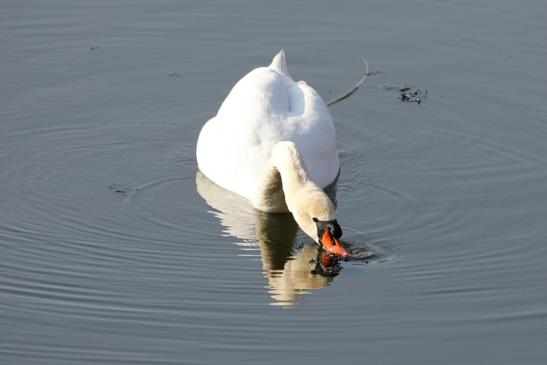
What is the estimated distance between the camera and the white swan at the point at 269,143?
14461 millimetres

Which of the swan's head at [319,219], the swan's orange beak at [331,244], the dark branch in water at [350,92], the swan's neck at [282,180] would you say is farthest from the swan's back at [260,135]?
the swan's orange beak at [331,244]

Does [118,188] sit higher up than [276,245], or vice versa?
[118,188]

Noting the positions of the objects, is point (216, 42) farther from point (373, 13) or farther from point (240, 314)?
point (240, 314)

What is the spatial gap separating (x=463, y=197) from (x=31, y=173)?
14.7 ft

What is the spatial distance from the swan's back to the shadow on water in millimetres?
195

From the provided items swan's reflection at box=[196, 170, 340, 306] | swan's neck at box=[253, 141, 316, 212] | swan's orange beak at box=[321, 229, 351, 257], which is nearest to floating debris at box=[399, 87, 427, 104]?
swan's reflection at box=[196, 170, 340, 306]

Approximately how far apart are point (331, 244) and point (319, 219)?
27cm

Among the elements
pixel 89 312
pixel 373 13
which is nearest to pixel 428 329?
pixel 89 312

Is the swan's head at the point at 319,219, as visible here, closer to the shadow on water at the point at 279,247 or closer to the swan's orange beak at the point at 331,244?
the swan's orange beak at the point at 331,244

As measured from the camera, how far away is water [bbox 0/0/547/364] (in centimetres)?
1162

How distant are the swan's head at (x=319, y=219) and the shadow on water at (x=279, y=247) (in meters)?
0.21

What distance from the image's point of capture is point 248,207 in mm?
14898

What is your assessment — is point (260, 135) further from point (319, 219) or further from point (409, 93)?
point (409, 93)

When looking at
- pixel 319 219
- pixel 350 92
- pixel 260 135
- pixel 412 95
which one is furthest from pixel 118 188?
pixel 412 95
